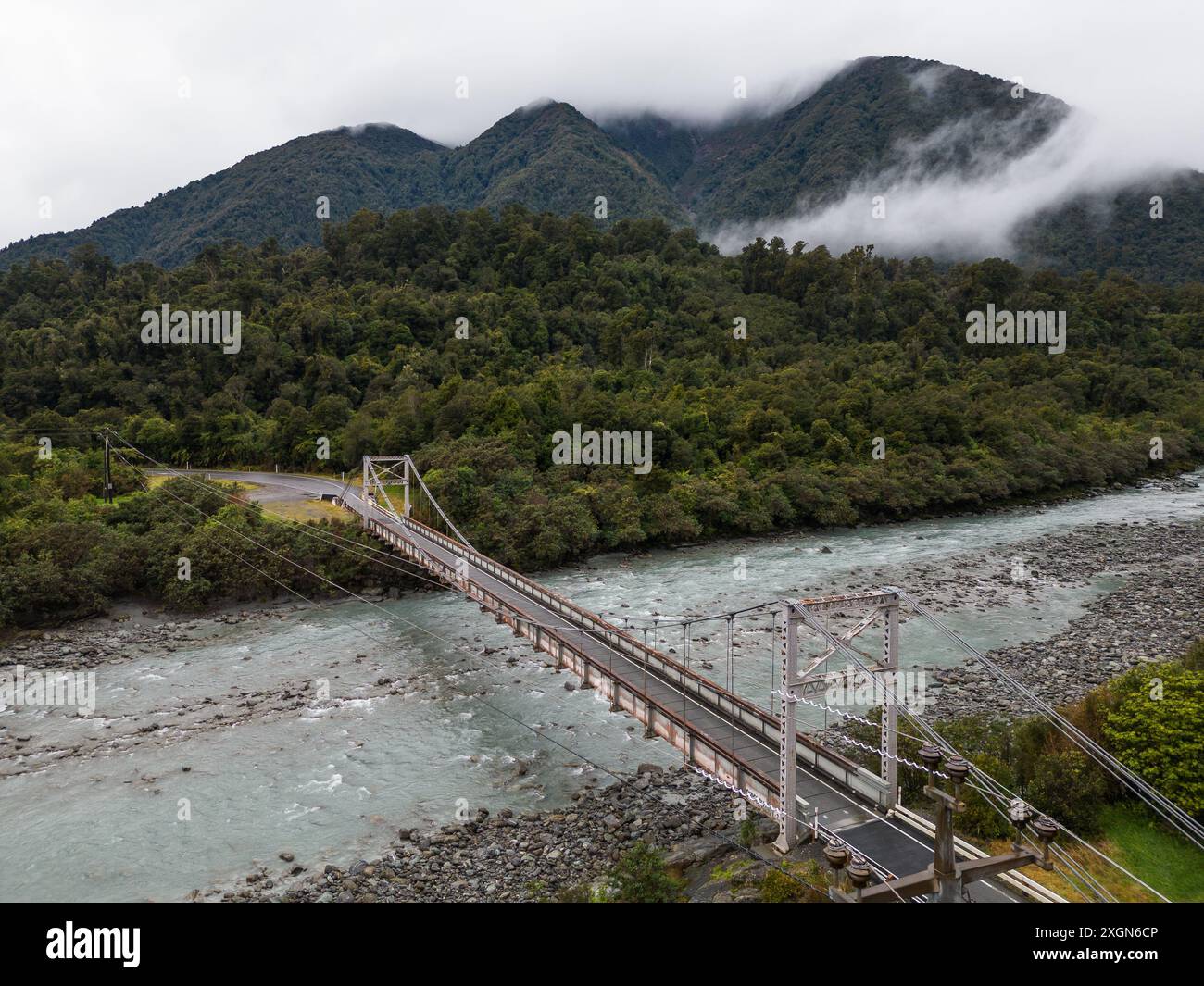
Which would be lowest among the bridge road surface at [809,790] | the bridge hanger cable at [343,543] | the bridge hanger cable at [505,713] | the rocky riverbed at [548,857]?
the rocky riverbed at [548,857]

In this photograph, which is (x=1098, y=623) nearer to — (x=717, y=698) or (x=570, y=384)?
(x=717, y=698)

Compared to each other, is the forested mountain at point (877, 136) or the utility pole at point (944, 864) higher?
the forested mountain at point (877, 136)

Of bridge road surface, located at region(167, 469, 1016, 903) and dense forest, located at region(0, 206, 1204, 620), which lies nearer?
bridge road surface, located at region(167, 469, 1016, 903)

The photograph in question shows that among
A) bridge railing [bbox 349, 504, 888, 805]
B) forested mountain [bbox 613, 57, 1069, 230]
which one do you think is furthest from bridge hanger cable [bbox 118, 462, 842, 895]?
forested mountain [bbox 613, 57, 1069, 230]

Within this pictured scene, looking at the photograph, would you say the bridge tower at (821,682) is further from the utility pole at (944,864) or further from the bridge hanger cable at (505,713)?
the utility pole at (944,864)

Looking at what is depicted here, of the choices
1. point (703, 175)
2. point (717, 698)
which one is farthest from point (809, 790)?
point (703, 175)

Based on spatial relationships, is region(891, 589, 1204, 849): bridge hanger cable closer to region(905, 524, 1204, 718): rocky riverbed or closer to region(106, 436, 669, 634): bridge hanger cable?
region(905, 524, 1204, 718): rocky riverbed

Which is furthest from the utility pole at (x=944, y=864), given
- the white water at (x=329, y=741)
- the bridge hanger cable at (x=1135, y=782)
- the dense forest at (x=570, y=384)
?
the dense forest at (x=570, y=384)

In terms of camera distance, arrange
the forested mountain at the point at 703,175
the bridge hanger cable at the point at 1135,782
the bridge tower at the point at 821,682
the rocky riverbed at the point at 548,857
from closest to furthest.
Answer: the bridge tower at the point at 821,682, the bridge hanger cable at the point at 1135,782, the rocky riverbed at the point at 548,857, the forested mountain at the point at 703,175
